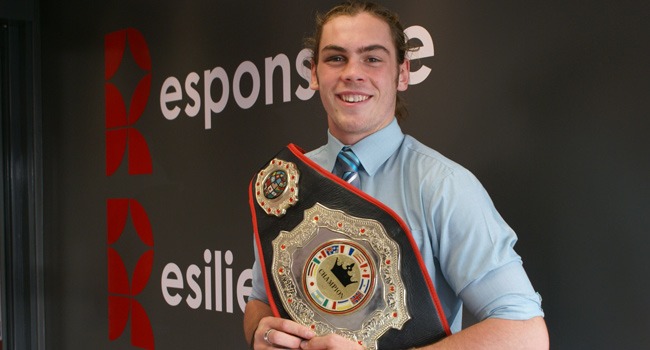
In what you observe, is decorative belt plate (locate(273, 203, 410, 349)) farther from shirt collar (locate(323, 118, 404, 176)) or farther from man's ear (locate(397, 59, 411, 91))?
man's ear (locate(397, 59, 411, 91))

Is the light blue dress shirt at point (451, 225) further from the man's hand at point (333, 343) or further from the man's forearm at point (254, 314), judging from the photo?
the man's forearm at point (254, 314)

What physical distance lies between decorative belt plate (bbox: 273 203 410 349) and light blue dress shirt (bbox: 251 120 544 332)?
7 centimetres

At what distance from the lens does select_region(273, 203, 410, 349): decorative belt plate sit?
119 centimetres

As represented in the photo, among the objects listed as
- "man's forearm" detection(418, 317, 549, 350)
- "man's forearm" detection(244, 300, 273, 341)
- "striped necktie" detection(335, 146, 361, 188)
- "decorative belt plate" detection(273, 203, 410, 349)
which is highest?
"striped necktie" detection(335, 146, 361, 188)

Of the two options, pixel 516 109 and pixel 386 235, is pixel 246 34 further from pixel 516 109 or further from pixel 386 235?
pixel 386 235

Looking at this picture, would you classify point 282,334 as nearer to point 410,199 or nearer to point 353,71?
point 410,199

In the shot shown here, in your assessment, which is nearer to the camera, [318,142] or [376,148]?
[376,148]

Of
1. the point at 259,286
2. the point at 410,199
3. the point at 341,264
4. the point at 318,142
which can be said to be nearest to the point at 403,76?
the point at 410,199

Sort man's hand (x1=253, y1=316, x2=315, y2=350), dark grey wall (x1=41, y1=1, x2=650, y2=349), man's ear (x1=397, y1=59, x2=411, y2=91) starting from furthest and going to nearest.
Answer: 1. dark grey wall (x1=41, y1=1, x2=650, y2=349)
2. man's ear (x1=397, y1=59, x2=411, y2=91)
3. man's hand (x1=253, y1=316, x2=315, y2=350)

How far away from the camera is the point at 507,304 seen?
1.11m

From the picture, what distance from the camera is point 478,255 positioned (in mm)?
1145

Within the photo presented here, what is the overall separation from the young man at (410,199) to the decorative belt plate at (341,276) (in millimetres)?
34

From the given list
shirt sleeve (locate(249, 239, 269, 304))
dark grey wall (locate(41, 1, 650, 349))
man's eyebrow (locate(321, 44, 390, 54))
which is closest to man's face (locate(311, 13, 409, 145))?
man's eyebrow (locate(321, 44, 390, 54))

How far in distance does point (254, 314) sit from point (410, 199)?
39 cm
